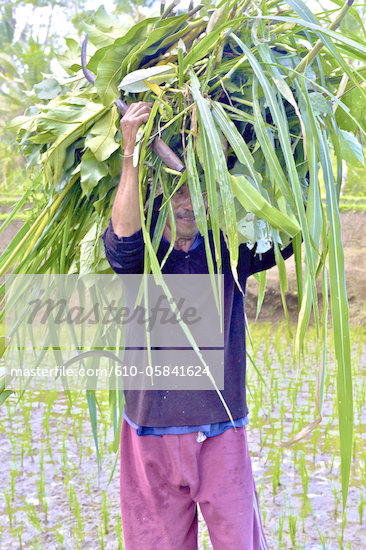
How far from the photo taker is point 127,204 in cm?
104

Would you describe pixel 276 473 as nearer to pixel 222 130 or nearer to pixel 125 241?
pixel 125 241

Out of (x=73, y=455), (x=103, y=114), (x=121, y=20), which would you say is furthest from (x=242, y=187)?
(x=73, y=455)

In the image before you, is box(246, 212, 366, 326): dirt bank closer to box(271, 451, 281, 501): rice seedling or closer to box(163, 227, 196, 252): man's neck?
box(271, 451, 281, 501): rice seedling

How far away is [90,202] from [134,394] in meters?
0.38

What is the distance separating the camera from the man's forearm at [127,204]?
103 centimetres

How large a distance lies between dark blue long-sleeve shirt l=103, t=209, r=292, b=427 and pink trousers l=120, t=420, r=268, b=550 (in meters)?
0.04

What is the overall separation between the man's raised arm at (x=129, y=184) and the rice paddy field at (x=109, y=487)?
0.59 meters

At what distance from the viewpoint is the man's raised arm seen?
3.26 ft

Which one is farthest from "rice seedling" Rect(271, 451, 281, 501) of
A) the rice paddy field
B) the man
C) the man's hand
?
the man's hand

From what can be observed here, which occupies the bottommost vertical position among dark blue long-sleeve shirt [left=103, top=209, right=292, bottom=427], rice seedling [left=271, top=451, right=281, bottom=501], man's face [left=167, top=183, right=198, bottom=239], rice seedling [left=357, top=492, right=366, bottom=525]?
rice seedling [left=357, top=492, right=366, bottom=525]

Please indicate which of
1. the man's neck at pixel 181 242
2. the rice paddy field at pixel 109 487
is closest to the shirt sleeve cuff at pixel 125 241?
the man's neck at pixel 181 242

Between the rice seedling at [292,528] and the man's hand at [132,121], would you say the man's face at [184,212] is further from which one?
the rice seedling at [292,528]

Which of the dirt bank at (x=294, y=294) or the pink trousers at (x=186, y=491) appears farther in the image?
the dirt bank at (x=294, y=294)

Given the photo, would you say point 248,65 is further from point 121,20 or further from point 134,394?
point 134,394
